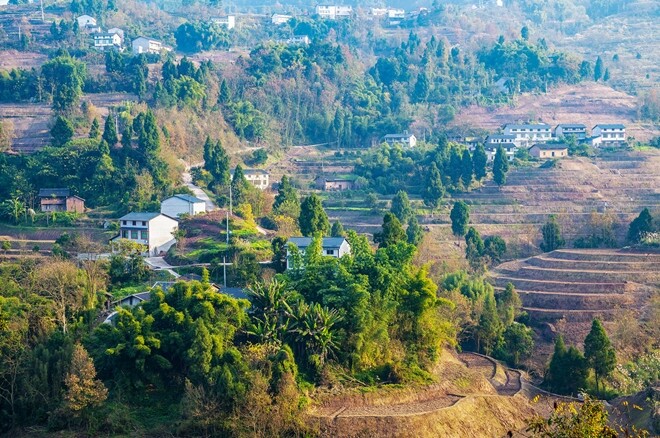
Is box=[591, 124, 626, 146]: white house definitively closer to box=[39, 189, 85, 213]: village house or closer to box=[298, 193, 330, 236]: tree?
box=[298, 193, 330, 236]: tree

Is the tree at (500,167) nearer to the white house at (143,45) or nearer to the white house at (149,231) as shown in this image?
the white house at (149,231)

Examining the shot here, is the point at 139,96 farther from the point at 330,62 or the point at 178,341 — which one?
the point at 178,341

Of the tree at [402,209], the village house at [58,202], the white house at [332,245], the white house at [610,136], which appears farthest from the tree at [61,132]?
the white house at [610,136]

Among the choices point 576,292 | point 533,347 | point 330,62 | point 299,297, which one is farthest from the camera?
point 330,62

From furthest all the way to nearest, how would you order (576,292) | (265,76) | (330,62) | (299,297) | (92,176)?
1. (330,62)
2. (265,76)
3. (92,176)
4. (576,292)
5. (299,297)

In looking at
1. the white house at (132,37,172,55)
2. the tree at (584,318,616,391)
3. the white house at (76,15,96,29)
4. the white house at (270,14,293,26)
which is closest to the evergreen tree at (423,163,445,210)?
the tree at (584,318,616,391)

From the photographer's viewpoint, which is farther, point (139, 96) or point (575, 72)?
point (575, 72)

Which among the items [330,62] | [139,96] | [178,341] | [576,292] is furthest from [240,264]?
[330,62]
